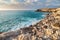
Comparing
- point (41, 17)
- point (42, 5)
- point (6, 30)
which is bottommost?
point (6, 30)

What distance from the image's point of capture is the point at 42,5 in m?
2.05

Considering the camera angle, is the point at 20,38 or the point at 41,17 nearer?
the point at 20,38

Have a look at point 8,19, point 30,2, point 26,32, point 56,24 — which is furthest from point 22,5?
point 56,24

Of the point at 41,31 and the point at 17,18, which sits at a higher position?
the point at 17,18

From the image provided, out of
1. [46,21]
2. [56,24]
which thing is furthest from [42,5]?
[56,24]

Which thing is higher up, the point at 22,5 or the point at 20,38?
the point at 22,5

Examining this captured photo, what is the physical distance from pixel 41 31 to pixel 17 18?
1.60ft

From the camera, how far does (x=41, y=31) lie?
6.40ft

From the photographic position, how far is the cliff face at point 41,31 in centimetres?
188

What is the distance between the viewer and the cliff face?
1.88 metres

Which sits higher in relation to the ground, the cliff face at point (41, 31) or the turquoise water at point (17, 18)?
the turquoise water at point (17, 18)

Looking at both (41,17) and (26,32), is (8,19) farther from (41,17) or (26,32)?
(41,17)

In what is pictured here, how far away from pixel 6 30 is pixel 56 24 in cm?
89

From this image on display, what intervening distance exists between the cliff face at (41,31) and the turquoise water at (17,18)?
8 cm
